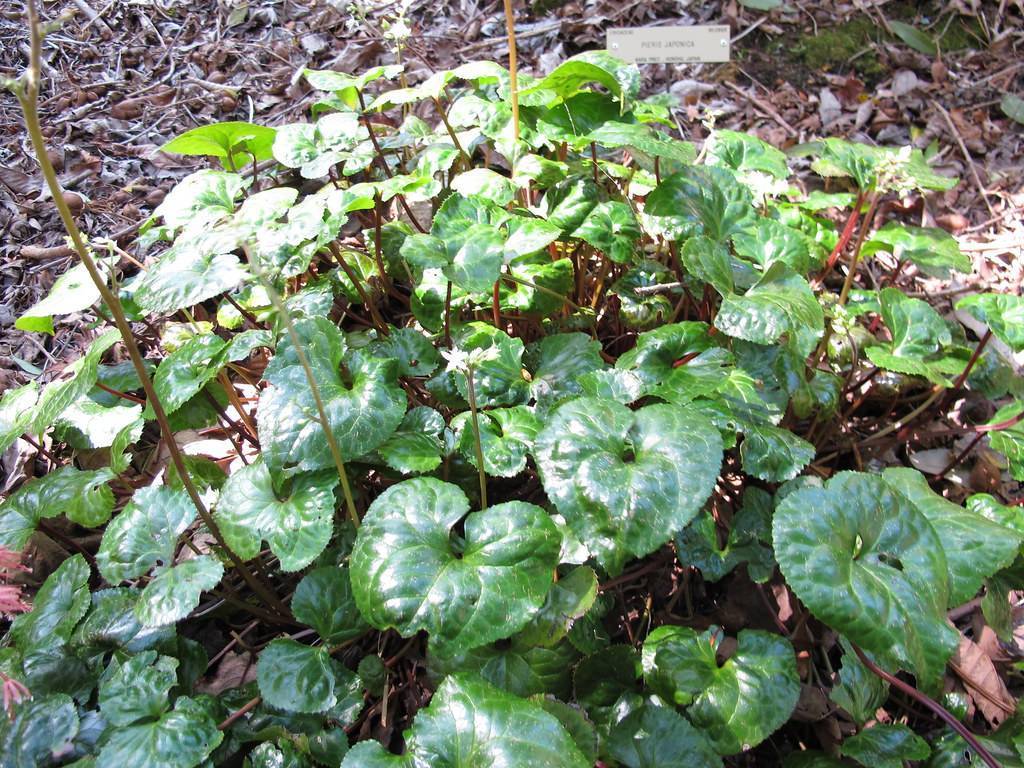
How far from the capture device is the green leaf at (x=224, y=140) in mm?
1974

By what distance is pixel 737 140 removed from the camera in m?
2.15

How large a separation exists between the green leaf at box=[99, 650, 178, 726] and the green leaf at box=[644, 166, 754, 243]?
1546 mm

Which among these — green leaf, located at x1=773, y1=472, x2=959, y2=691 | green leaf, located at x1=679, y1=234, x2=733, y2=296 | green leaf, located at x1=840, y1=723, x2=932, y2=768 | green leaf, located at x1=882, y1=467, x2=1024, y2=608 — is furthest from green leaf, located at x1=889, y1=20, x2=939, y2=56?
green leaf, located at x1=840, y1=723, x2=932, y2=768

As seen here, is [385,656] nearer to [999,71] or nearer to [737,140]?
[737,140]

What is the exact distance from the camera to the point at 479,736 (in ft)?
3.76

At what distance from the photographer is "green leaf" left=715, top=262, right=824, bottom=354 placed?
1.46 m

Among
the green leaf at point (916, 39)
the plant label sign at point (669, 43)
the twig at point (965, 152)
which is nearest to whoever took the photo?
the plant label sign at point (669, 43)

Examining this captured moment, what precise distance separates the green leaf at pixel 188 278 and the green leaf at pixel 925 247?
1.86 metres

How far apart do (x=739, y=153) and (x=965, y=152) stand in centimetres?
144

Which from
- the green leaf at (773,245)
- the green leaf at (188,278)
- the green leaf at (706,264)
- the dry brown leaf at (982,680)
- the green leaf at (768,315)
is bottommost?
the dry brown leaf at (982,680)

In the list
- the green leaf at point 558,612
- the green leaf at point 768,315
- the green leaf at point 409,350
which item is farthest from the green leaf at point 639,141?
the green leaf at point 558,612

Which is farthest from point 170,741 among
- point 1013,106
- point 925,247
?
Result: point 1013,106

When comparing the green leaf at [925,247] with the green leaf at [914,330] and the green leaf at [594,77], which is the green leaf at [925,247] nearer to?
the green leaf at [914,330]

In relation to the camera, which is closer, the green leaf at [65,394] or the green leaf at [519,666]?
the green leaf at [519,666]
